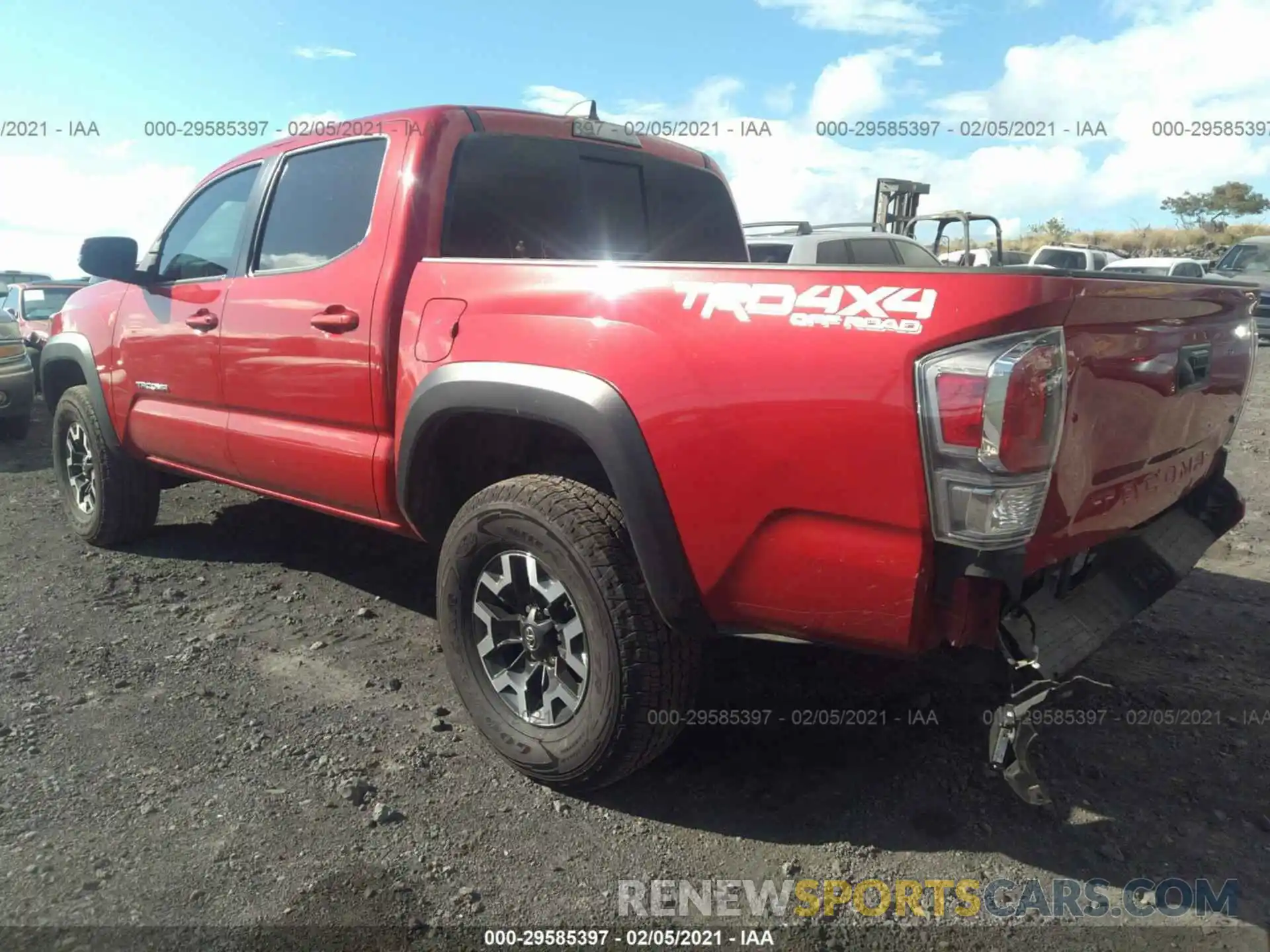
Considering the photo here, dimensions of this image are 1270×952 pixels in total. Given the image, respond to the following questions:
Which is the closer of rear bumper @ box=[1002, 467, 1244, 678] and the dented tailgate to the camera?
the dented tailgate

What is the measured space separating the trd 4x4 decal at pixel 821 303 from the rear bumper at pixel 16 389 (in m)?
8.41

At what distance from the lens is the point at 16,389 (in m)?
8.52

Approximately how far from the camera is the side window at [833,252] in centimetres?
859

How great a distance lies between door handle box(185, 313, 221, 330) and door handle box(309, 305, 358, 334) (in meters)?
0.82

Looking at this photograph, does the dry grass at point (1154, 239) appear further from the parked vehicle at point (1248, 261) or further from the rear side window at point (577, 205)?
the rear side window at point (577, 205)

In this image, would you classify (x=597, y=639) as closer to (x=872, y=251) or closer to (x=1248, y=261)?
(x=872, y=251)

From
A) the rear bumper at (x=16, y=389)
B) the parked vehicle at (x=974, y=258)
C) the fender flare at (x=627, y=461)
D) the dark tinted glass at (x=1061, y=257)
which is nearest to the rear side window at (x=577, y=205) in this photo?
the fender flare at (x=627, y=461)

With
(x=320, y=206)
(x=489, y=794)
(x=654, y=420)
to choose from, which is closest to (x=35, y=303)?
(x=320, y=206)

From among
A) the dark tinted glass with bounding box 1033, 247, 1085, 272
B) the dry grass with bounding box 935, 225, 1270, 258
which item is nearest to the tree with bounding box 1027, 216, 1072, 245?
the dry grass with bounding box 935, 225, 1270, 258

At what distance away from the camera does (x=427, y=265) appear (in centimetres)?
297

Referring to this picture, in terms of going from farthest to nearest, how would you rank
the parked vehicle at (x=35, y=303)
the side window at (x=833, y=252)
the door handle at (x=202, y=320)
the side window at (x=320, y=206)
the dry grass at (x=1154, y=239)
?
1. the dry grass at (x=1154, y=239)
2. the parked vehicle at (x=35, y=303)
3. the side window at (x=833, y=252)
4. the door handle at (x=202, y=320)
5. the side window at (x=320, y=206)

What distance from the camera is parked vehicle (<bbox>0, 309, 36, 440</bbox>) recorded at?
8.45 metres

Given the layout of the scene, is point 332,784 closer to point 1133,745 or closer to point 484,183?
point 484,183

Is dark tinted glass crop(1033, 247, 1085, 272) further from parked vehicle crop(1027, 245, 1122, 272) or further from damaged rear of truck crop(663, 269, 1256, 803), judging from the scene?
damaged rear of truck crop(663, 269, 1256, 803)
